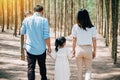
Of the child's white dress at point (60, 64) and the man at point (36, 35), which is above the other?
the man at point (36, 35)

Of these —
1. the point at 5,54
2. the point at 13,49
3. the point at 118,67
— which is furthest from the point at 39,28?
the point at 13,49

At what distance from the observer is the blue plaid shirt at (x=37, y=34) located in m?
9.09

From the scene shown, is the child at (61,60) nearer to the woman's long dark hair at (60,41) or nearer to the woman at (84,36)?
the woman's long dark hair at (60,41)

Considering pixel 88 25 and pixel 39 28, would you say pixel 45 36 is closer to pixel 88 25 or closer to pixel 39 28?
pixel 39 28

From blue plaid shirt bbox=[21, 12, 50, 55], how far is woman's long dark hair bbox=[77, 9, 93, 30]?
84 centimetres

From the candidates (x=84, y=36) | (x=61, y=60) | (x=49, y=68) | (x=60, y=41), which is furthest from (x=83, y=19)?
(x=49, y=68)

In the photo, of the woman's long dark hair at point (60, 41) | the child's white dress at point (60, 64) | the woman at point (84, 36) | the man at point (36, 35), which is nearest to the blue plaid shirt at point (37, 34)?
the man at point (36, 35)

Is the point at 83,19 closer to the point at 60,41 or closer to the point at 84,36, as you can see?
the point at 84,36

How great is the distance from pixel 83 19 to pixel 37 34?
1193mm

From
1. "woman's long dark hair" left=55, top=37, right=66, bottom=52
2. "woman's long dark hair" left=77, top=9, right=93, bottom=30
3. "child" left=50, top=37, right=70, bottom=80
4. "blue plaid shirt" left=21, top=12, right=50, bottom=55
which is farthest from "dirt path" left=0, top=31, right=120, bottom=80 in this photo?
"woman's long dark hair" left=77, top=9, right=93, bottom=30

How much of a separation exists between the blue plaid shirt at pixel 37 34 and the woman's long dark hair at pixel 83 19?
0.84 meters

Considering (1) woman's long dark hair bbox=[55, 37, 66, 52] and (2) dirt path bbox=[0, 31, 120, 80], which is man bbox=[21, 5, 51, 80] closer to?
(1) woman's long dark hair bbox=[55, 37, 66, 52]

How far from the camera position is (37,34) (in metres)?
9.12

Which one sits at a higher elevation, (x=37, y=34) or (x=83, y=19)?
(x=83, y=19)
